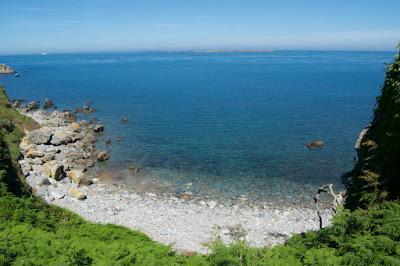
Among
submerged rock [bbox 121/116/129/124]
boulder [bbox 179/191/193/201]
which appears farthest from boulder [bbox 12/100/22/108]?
boulder [bbox 179/191/193/201]

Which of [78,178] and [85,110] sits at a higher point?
[85,110]

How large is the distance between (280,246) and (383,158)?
6.98m

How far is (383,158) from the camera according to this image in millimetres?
16453

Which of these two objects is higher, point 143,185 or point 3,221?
point 3,221

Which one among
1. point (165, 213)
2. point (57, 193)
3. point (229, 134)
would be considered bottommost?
point (165, 213)

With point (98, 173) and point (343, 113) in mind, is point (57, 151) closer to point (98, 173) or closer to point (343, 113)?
point (98, 173)

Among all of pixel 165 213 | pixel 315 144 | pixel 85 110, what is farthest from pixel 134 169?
pixel 85 110

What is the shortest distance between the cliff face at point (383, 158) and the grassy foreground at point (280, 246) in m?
0.04

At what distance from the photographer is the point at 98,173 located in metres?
37.0

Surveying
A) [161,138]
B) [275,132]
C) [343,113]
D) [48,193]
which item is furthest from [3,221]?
[343,113]

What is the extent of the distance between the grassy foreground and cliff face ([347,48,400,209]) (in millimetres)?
40

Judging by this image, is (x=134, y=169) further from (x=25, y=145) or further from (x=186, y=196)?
(x=25, y=145)

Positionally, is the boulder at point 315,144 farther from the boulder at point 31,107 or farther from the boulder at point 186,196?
the boulder at point 31,107

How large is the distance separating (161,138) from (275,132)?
18.0 meters
